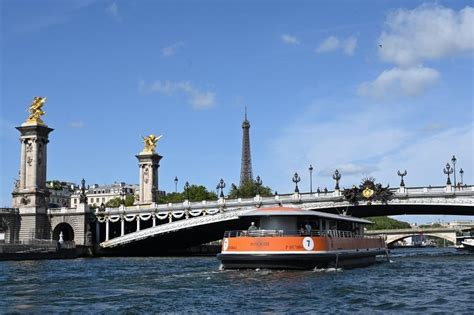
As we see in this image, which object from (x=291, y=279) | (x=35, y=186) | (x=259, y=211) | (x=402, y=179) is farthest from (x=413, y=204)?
(x=35, y=186)

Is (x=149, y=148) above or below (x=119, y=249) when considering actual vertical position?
above

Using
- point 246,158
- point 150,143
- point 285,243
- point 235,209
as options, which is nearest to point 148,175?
point 150,143

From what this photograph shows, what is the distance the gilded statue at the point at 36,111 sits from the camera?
9356 cm

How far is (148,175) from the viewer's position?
111625 millimetres

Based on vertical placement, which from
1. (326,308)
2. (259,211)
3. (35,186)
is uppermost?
(35,186)

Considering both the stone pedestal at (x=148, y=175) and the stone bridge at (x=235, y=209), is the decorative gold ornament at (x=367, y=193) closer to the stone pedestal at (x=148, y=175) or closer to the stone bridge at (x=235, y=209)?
the stone bridge at (x=235, y=209)

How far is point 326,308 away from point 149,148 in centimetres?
8807

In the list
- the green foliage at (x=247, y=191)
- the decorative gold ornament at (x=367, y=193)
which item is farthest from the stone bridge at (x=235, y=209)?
the green foliage at (x=247, y=191)

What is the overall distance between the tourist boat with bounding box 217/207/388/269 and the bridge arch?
56.2 m

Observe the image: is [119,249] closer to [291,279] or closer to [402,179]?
[402,179]

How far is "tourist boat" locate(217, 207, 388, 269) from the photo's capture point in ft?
133

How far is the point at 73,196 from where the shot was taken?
199625mm

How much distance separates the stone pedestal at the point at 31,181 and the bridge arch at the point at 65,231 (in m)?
3.19

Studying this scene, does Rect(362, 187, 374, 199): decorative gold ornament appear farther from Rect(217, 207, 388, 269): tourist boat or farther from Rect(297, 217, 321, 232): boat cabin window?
Rect(297, 217, 321, 232): boat cabin window
